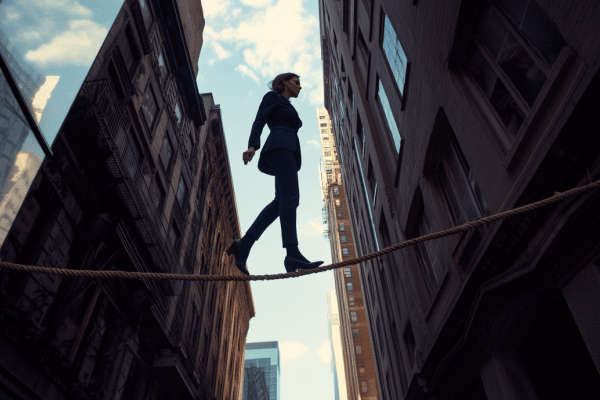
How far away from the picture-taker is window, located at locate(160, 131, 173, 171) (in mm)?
20047

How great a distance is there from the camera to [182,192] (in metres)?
23.0

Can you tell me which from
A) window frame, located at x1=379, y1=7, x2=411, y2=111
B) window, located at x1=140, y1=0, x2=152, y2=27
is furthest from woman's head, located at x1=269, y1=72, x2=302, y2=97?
window, located at x1=140, y1=0, x2=152, y2=27

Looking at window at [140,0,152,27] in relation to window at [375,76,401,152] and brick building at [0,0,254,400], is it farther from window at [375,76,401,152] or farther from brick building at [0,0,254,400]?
window at [375,76,401,152]

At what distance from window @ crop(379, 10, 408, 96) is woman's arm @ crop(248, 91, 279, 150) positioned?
18.3ft

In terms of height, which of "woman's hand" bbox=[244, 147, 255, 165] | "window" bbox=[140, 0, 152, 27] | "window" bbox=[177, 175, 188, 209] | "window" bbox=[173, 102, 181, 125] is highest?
"window" bbox=[140, 0, 152, 27]

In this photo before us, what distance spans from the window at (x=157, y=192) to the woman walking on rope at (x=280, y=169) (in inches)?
522

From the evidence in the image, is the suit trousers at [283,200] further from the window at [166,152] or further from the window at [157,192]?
the window at [166,152]

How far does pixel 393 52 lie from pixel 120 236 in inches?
396

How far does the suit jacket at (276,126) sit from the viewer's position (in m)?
5.66

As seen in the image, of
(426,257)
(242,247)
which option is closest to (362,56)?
(426,257)

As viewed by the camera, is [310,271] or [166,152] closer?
[310,271]

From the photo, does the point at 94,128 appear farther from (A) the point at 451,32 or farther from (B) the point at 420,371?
(B) the point at 420,371

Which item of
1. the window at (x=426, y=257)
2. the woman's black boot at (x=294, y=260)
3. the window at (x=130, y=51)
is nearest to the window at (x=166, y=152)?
the window at (x=130, y=51)

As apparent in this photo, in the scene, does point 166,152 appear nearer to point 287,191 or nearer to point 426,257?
point 426,257
